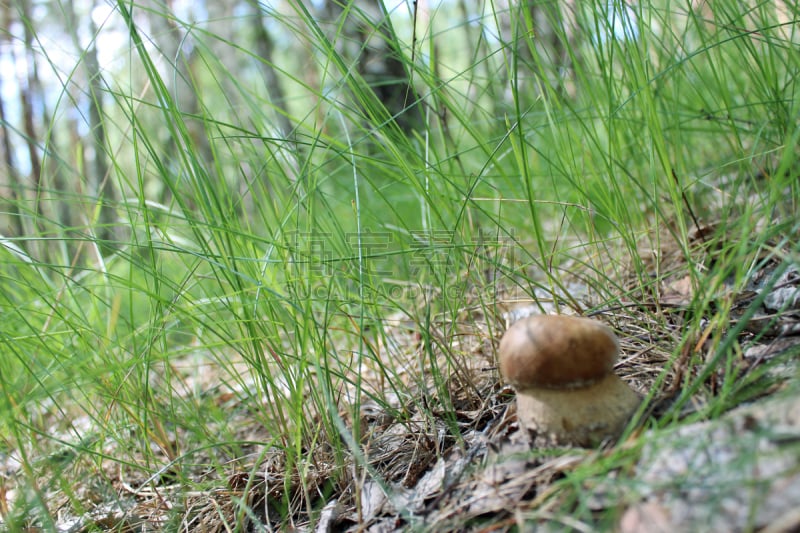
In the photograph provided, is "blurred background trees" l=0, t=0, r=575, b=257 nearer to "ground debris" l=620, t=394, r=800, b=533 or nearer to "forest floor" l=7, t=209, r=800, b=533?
"forest floor" l=7, t=209, r=800, b=533

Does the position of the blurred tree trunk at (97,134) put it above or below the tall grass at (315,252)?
above

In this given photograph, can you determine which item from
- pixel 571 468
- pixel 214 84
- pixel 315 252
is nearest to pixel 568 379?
pixel 571 468

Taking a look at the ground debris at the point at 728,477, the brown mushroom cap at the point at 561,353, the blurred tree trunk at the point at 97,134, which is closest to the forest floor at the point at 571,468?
the ground debris at the point at 728,477

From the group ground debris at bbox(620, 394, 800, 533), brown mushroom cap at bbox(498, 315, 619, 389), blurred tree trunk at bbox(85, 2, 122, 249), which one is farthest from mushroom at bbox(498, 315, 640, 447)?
blurred tree trunk at bbox(85, 2, 122, 249)

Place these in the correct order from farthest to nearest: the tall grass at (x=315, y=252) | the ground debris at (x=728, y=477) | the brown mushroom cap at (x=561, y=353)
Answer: the tall grass at (x=315, y=252) → the brown mushroom cap at (x=561, y=353) → the ground debris at (x=728, y=477)

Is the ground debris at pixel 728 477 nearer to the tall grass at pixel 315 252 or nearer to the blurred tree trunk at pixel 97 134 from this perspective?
the tall grass at pixel 315 252

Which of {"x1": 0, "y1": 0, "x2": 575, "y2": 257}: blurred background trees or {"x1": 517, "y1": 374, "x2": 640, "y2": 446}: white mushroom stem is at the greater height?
{"x1": 0, "y1": 0, "x2": 575, "y2": 257}: blurred background trees

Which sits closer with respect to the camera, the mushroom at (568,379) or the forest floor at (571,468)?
the forest floor at (571,468)

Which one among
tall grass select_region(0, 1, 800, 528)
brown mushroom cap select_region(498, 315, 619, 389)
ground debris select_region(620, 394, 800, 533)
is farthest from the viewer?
tall grass select_region(0, 1, 800, 528)
